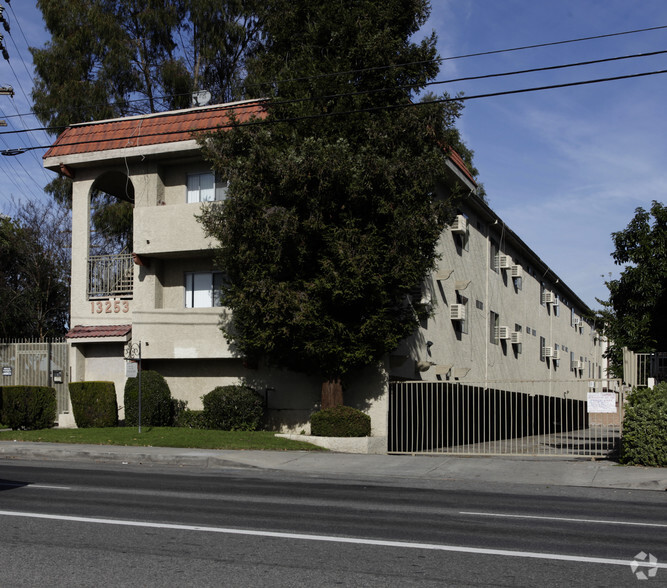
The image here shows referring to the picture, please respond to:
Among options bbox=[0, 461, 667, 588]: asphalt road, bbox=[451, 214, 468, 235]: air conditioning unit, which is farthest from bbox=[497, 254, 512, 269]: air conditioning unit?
bbox=[0, 461, 667, 588]: asphalt road

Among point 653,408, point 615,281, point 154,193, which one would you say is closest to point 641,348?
point 615,281

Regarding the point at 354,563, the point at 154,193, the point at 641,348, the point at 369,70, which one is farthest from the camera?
the point at 154,193

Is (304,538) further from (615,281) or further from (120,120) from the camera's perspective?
(120,120)

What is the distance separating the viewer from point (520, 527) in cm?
887

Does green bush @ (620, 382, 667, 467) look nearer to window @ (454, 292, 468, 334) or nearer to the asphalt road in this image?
the asphalt road

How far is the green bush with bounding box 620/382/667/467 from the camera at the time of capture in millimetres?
16047

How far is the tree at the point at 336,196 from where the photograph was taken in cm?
1912

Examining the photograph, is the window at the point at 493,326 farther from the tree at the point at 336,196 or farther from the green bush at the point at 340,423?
the green bush at the point at 340,423

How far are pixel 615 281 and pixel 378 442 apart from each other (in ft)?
29.2

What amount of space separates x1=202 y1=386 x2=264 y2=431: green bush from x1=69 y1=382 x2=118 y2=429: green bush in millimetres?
3018

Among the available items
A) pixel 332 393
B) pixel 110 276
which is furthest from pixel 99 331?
pixel 332 393

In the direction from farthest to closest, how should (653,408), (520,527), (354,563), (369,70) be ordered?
(369,70), (653,408), (520,527), (354,563)

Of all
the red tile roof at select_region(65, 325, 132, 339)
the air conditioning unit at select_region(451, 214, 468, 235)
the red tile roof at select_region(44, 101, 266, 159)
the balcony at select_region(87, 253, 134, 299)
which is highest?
the red tile roof at select_region(44, 101, 266, 159)

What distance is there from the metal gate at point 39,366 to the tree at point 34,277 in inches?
362
